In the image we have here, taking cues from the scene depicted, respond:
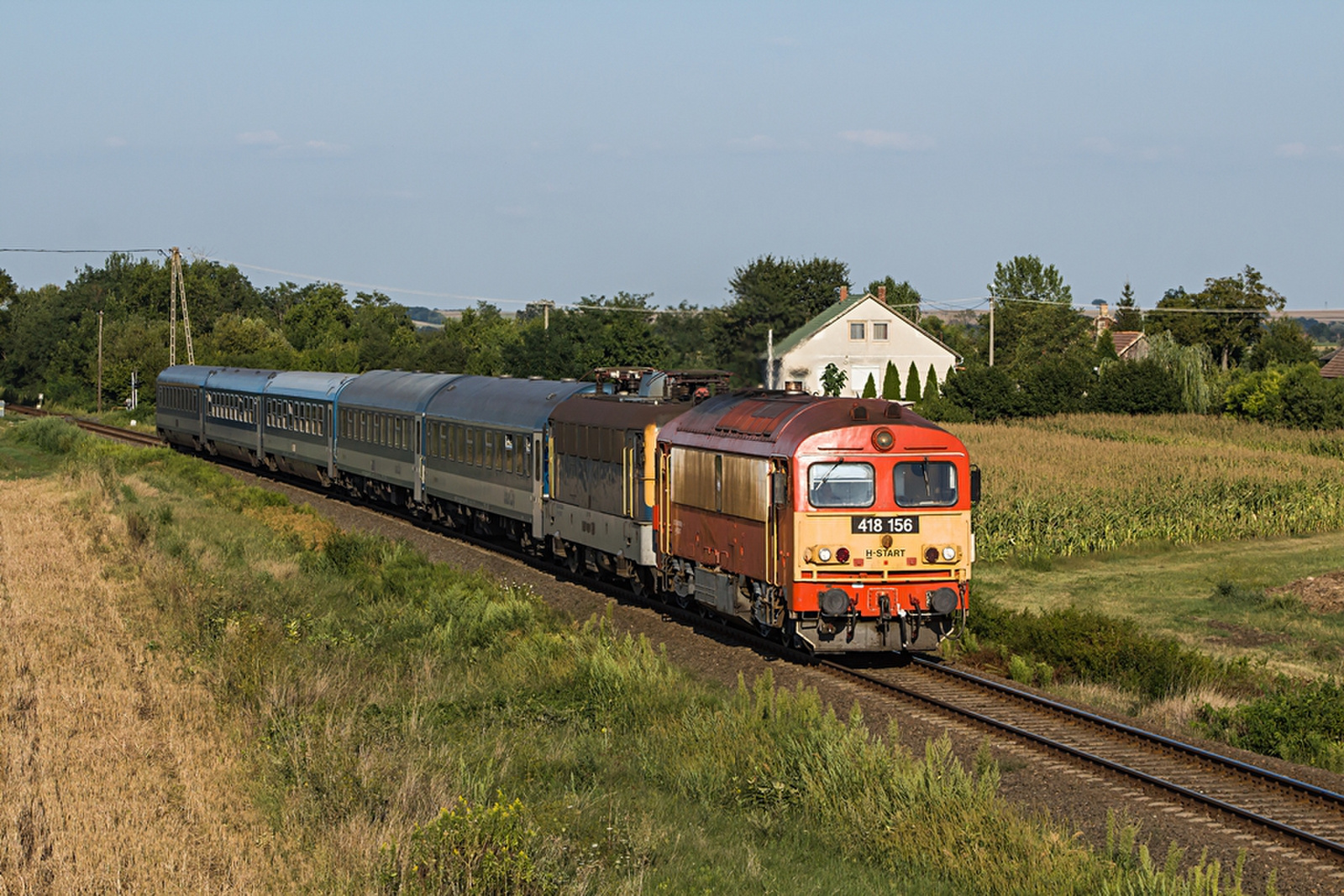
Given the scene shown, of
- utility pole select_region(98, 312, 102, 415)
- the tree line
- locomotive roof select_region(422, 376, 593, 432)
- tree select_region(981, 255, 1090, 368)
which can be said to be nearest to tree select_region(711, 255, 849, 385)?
the tree line

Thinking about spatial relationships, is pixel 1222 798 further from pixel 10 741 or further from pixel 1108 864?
pixel 10 741

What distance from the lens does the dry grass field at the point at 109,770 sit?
29.2 feet

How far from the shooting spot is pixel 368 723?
532 inches

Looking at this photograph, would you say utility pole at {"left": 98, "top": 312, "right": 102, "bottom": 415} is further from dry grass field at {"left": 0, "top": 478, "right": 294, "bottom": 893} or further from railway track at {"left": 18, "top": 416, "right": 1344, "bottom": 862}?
railway track at {"left": 18, "top": 416, "right": 1344, "bottom": 862}

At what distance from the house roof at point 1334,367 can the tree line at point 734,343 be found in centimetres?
147

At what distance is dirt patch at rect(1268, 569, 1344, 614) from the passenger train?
958 centimetres

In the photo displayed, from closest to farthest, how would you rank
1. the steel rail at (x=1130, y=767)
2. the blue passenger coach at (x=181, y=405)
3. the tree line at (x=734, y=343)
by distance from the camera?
the steel rail at (x=1130, y=767) < the blue passenger coach at (x=181, y=405) < the tree line at (x=734, y=343)

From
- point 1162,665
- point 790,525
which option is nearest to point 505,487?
point 790,525

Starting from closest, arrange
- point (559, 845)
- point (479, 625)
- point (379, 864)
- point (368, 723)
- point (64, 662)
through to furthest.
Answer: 1. point (379, 864)
2. point (559, 845)
3. point (368, 723)
4. point (64, 662)
5. point (479, 625)

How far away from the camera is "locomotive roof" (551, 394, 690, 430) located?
2253cm

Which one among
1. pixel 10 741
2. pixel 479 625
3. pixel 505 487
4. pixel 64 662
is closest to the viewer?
pixel 10 741

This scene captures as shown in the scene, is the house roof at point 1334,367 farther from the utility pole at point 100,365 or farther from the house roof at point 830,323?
the utility pole at point 100,365

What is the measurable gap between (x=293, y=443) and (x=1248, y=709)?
34.1 meters

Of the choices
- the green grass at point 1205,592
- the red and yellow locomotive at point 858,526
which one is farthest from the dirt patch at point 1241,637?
the red and yellow locomotive at point 858,526
